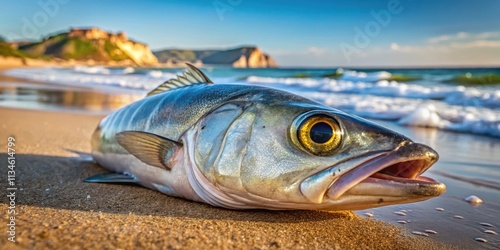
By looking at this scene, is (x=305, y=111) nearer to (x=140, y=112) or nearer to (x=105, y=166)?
(x=140, y=112)

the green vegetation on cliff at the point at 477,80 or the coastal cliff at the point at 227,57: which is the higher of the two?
the coastal cliff at the point at 227,57

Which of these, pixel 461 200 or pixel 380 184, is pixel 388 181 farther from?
pixel 461 200

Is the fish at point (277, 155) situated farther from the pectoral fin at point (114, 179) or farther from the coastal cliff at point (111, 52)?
the coastal cliff at point (111, 52)

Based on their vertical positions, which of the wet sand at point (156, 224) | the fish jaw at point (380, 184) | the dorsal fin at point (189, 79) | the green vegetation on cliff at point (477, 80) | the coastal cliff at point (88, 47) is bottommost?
the wet sand at point (156, 224)

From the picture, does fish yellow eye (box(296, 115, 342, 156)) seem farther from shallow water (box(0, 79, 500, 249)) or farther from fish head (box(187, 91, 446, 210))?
shallow water (box(0, 79, 500, 249))

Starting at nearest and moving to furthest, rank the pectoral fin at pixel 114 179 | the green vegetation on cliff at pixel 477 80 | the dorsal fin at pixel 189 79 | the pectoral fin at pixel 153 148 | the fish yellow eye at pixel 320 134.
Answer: the fish yellow eye at pixel 320 134 → the pectoral fin at pixel 153 148 → the pectoral fin at pixel 114 179 → the dorsal fin at pixel 189 79 → the green vegetation on cliff at pixel 477 80

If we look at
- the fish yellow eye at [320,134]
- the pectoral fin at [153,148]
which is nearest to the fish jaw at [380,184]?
the fish yellow eye at [320,134]

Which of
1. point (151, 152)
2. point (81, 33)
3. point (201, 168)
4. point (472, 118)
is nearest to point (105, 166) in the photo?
point (151, 152)
